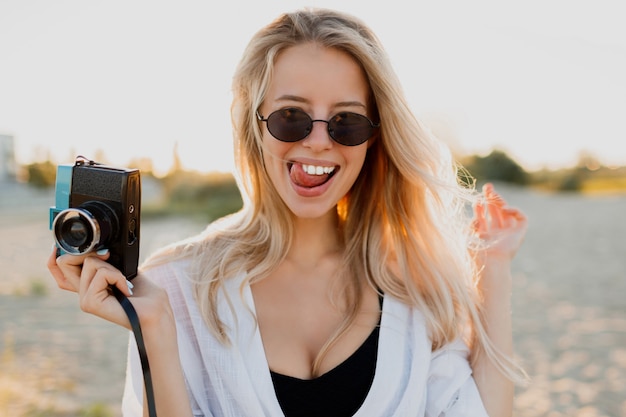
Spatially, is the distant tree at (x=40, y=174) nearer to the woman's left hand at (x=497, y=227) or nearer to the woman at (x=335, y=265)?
the woman at (x=335, y=265)

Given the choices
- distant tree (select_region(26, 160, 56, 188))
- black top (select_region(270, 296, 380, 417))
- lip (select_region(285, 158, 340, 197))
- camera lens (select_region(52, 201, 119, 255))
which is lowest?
distant tree (select_region(26, 160, 56, 188))

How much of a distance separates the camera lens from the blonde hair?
67 centimetres

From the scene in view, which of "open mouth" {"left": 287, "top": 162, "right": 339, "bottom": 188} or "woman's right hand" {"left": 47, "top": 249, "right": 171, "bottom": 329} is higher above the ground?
"open mouth" {"left": 287, "top": 162, "right": 339, "bottom": 188}

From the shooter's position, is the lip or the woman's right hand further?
the lip

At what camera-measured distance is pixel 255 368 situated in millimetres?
2064

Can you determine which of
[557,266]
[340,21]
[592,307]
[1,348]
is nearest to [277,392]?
[340,21]

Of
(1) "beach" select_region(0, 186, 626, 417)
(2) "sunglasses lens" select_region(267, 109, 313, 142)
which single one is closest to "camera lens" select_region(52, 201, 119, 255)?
(2) "sunglasses lens" select_region(267, 109, 313, 142)

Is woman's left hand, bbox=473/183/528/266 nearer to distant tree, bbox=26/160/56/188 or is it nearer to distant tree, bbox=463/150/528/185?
distant tree, bbox=26/160/56/188

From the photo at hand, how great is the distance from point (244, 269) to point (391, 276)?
59 cm

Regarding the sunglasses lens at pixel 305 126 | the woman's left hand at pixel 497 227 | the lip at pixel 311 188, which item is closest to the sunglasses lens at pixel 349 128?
the sunglasses lens at pixel 305 126

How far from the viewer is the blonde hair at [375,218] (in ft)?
7.26

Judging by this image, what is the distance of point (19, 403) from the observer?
4695 millimetres

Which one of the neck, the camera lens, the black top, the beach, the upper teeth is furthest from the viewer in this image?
the beach

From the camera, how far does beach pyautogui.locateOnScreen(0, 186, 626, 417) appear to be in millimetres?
5043
